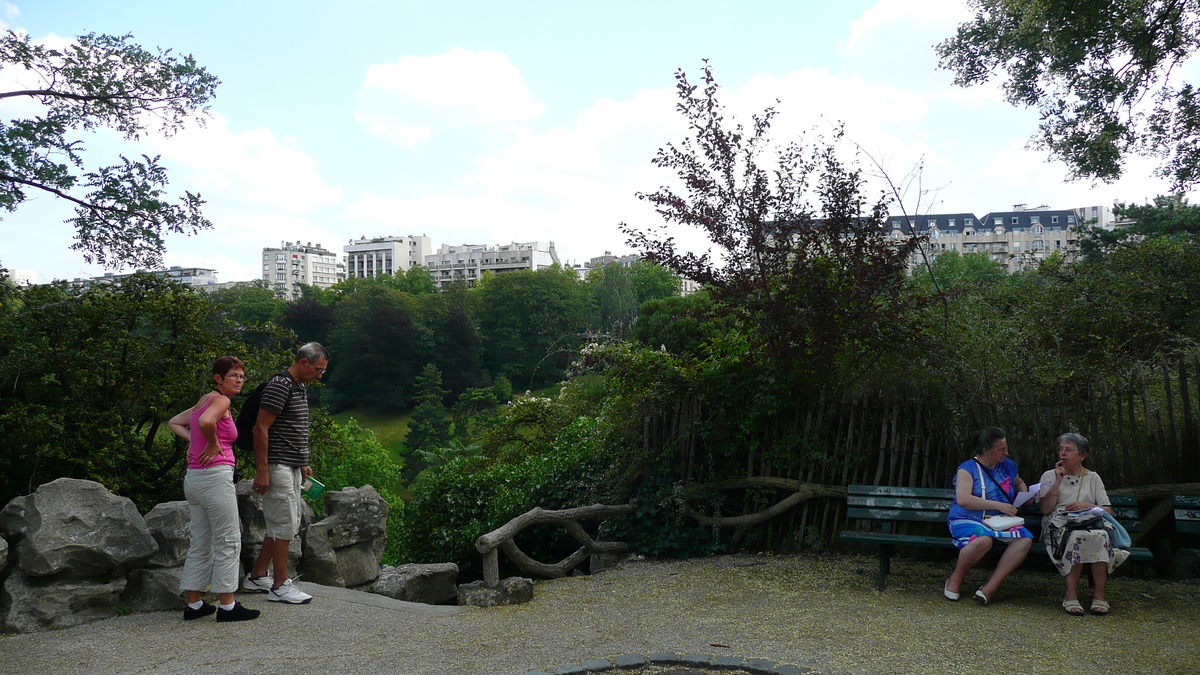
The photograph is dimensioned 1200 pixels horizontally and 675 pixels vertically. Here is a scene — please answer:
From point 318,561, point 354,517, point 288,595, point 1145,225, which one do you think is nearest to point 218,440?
point 288,595

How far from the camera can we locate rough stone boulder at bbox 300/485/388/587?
Result: 6.97 metres

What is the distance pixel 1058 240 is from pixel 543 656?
406 ft

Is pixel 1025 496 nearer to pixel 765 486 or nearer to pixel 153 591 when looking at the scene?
pixel 765 486

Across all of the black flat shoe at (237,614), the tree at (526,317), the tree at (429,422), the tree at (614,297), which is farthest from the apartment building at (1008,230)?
the black flat shoe at (237,614)

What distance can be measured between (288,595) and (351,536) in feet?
4.99

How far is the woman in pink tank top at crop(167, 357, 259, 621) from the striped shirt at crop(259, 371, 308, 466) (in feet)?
1.02

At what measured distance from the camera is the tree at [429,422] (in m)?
54.8

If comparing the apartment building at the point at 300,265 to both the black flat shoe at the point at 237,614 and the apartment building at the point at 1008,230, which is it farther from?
the black flat shoe at the point at 237,614

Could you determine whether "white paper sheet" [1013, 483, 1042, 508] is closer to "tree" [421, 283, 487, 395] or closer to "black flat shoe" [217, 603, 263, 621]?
"black flat shoe" [217, 603, 263, 621]

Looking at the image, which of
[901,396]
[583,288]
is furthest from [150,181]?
[583,288]

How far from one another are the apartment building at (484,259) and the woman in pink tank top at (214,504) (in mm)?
139611

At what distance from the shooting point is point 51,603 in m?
5.25

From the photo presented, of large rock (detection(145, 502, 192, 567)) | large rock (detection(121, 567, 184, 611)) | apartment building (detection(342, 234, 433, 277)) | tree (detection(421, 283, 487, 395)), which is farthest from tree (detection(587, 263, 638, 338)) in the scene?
apartment building (detection(342, 234, 433, 277))

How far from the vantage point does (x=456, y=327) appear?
2940 inches
